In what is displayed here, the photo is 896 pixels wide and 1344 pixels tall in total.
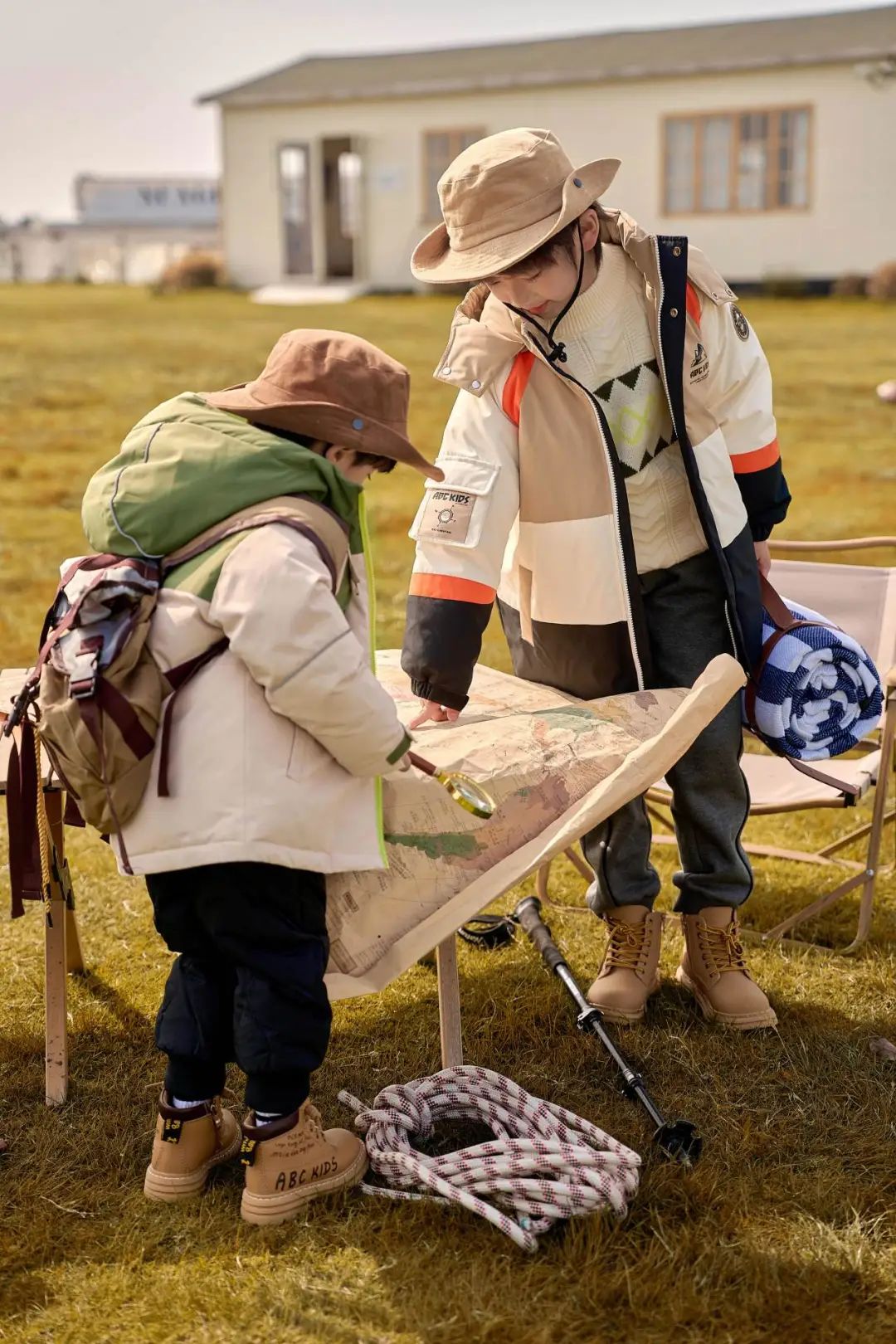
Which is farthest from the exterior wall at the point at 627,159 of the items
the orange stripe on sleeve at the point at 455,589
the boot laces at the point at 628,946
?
the orange stripe on sleeve at the point at 455,589

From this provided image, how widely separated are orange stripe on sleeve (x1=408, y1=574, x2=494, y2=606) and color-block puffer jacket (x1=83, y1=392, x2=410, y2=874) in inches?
24.9

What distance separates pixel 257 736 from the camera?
7.77 ft

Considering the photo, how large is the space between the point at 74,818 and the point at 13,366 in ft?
37.0

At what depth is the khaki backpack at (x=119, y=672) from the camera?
2330 mm

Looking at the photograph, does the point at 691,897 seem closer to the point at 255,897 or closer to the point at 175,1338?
the point at 255,897

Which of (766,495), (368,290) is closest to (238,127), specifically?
(368,290)

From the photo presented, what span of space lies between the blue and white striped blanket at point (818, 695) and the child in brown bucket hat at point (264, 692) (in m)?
1.13

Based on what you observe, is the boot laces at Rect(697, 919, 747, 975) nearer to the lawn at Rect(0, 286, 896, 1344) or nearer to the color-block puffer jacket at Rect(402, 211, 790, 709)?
the lawn at Rect(0, 286, 896, 1344)

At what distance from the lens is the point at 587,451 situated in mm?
3055

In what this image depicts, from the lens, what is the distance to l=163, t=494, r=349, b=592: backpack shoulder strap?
2336 mm

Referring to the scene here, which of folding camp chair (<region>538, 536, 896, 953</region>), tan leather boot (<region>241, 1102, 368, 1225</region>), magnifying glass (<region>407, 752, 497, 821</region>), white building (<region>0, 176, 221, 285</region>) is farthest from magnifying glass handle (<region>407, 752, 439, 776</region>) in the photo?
white building (<region>0, 176, 221, 285</region>)

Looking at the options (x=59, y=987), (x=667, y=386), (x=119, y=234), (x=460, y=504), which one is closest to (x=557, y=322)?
(x=667, y=386)

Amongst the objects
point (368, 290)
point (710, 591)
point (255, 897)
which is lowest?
point (368, 290)

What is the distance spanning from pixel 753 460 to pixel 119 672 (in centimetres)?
164
